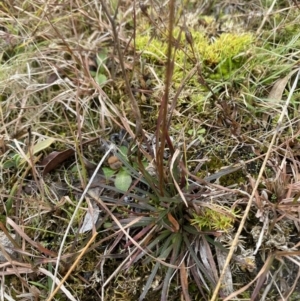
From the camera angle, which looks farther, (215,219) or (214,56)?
(214,56)

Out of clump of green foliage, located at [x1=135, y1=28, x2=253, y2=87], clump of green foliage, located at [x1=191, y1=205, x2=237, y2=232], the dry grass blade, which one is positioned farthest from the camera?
clump of green foliage, located at [x1=135, y1=28, x2=253, y2=87]

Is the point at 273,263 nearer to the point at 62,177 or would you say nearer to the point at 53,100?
the point at 62,177

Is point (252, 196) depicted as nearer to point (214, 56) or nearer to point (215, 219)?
point (215, 219)

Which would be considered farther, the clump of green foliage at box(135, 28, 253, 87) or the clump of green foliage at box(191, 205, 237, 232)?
the clump of green foliage at box(135, 28, 253, 87)

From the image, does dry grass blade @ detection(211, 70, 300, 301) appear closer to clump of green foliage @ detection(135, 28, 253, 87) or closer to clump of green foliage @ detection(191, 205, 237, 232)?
clump of green foliage @ detection(191, 205, 237, 232)

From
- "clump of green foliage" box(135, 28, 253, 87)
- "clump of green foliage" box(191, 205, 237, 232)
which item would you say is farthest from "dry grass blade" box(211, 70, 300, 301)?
"clump of green foliage" box(135, 28, 253, 87)

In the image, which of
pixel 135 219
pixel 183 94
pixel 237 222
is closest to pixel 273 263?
pixel 237 222

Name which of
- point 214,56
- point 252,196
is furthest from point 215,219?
point 214,56

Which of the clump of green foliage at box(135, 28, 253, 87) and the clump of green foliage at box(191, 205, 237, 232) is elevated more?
the clump of green foliage at box(135, 28, 253, 87)

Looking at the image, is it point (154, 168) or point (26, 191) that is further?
point (26, 191)

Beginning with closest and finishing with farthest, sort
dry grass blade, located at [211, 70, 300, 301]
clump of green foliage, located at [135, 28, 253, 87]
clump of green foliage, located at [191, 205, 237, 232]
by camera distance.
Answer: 1. dry grass blade, located at [211, 70, 300, 301]
2. clump of green foliage, located at [191, 205, 237, 232]
3. clump of green foliage, located at [135, 28, 253, 87]

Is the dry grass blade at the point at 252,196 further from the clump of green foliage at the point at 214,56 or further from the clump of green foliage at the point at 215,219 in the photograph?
the clump of green foliage at the point at 214,56
